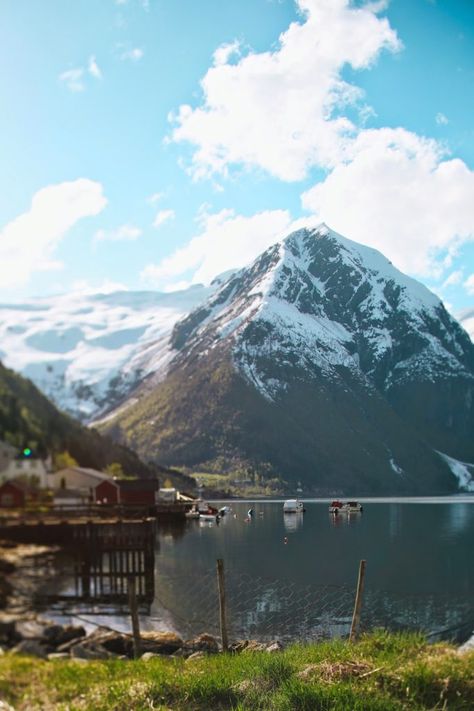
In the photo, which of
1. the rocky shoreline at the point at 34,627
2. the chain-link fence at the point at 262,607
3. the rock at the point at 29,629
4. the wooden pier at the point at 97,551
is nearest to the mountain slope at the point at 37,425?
the wooden pier at the point at 97,551

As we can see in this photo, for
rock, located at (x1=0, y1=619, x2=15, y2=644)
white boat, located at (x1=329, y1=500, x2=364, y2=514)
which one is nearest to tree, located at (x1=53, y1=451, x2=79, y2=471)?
rock, located at (x1=0, y1=619, x2=15, y2=644)

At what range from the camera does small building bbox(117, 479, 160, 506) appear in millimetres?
7788

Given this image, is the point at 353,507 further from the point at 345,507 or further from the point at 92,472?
the point at 92,472

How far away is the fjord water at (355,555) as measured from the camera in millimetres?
10398

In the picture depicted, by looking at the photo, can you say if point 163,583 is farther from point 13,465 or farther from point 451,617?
point 451,617

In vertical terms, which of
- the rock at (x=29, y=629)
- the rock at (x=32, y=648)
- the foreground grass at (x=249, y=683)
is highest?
the rock at (x=29, y=629)

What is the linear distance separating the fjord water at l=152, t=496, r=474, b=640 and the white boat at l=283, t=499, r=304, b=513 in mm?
155

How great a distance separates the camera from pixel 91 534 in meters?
Answer: 6.91

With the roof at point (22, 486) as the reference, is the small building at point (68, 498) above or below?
below

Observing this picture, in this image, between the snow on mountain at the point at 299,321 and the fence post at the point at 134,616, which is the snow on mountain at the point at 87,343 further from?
the fence post at the point at 134,616

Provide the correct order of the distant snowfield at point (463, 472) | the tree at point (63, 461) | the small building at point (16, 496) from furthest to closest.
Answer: the distant snowfield at point (463, 472), the tree at point (63, 461), the small building at point (16, 496)

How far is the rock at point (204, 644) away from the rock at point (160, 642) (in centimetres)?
46

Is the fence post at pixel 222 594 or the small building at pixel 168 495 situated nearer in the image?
the small building at pixel 168 495

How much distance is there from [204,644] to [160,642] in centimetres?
191
